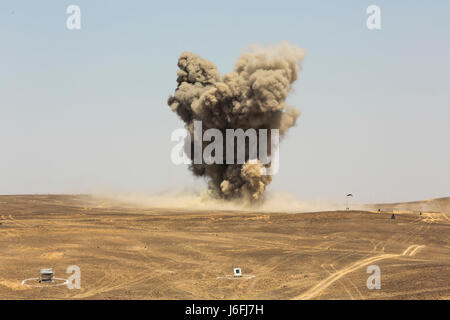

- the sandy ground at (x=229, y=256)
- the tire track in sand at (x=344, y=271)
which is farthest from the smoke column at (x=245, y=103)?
the tire track in sand at (x=344, y=271)

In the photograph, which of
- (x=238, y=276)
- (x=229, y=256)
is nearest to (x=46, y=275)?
(x=238, y=276)

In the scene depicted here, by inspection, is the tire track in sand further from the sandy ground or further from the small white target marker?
the small white target marker

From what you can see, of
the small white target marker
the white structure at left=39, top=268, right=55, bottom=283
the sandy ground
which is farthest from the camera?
the small white target marker

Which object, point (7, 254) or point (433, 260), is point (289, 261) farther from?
point (7, 254)

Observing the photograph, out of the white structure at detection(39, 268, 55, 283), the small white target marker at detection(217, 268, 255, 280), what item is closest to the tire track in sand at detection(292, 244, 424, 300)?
the small white target marker at detection(217, 268, 255, 280)

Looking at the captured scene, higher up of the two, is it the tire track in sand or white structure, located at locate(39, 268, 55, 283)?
white structure, located at locate(39, 268, 55, 283)

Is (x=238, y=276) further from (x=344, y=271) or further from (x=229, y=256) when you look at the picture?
(x=229, y=256)
